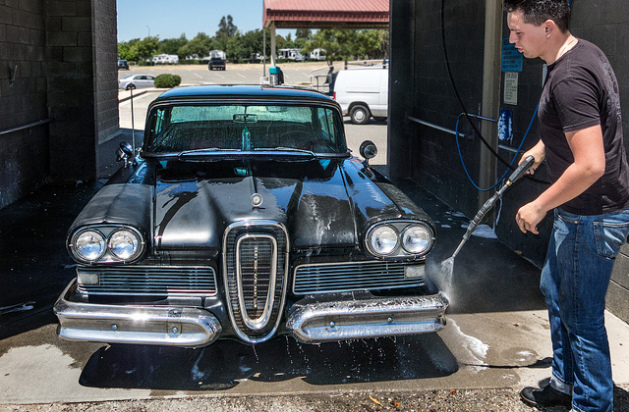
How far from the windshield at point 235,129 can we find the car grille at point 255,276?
4.98 feet

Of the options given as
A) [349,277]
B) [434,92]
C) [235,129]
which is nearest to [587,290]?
[349,277]

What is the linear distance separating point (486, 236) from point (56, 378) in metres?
4.59

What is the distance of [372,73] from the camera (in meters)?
20.3

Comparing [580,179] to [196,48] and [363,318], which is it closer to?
[363,318]

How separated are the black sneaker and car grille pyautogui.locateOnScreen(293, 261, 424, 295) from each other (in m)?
0.86

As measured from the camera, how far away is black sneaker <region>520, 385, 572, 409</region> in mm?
3459

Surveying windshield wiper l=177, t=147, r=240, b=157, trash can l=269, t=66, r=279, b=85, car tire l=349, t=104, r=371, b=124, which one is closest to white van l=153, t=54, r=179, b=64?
car tire l=349, t=104, r=371, b=124

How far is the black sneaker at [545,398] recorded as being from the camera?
3.46 meters

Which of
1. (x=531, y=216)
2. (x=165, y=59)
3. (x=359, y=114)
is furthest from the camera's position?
(x=165, y=59)

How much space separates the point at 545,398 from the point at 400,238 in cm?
112

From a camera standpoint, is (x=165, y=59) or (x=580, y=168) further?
(x=165, y=59)

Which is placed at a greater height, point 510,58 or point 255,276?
point 510,58

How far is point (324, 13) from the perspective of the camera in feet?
83.1

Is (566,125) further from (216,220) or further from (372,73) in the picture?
(372,73)
